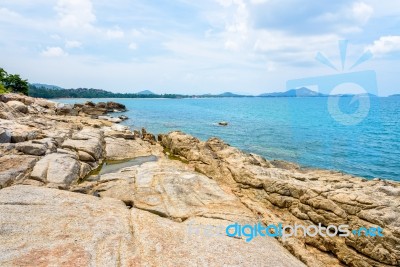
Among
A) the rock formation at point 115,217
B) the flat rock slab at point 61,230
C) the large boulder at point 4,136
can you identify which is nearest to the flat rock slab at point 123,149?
the rock formation at point 115,217

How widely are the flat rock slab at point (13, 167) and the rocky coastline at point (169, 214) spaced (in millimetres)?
60

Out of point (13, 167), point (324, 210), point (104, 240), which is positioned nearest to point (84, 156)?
point (13, 167)

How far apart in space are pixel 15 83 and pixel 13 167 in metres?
94.5

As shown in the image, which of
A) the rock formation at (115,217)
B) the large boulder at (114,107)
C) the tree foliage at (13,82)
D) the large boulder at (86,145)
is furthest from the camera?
the large boulder at (114,107)

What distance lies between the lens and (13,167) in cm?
1858

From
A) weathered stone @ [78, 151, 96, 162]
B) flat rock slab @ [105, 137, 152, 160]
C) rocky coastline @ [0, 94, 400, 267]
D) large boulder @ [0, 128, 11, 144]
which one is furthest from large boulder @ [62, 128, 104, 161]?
large boulder @ [0, 128, 11, 144]

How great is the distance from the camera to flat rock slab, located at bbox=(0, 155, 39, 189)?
1697cm

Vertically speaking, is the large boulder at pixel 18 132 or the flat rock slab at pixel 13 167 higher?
the large boulder at pixel 18 132

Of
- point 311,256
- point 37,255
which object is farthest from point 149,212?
point 311,256

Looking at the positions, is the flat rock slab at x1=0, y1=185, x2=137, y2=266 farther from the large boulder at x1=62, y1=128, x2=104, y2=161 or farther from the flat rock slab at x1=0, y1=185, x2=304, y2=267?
the large boulder at x1=62, y1=128, x2=104, y2=161

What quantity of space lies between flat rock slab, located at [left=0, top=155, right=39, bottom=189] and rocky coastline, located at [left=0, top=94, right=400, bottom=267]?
0.06 meters

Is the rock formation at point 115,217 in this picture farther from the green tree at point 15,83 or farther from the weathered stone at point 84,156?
the green tree at point 15,83

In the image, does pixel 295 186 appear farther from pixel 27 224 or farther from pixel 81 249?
pixel 27 224

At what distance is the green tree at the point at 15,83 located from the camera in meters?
92.4
